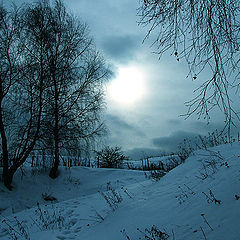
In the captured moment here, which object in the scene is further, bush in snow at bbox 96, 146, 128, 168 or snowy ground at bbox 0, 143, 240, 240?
bush in snow at bbox 96, 146, 128, 168

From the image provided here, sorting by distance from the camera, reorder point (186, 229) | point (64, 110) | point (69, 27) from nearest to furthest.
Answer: point (186, 229)
point (64, 110)
point (69, 27)

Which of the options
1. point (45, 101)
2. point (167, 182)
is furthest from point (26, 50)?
point (167, 182)

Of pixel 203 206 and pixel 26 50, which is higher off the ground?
pixel 26 50

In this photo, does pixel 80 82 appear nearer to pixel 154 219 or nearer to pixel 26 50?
pixel 26 50

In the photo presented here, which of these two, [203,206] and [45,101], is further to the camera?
[45,101]

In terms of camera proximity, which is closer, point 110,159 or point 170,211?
point 170,211

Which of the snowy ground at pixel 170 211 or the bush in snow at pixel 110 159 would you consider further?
the bush in snow at pixel 110 159

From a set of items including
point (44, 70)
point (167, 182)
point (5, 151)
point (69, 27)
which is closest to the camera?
point (167, 182)

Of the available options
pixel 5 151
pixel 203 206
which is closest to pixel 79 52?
→ pixel 5 151

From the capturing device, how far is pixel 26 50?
9484 millimetres

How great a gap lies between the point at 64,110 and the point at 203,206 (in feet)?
29.0

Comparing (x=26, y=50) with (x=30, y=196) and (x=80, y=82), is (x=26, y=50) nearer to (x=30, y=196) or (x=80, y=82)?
(x=80, y=82)

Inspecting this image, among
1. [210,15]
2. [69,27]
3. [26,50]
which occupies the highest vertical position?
[69,27]

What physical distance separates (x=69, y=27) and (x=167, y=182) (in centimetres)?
987
